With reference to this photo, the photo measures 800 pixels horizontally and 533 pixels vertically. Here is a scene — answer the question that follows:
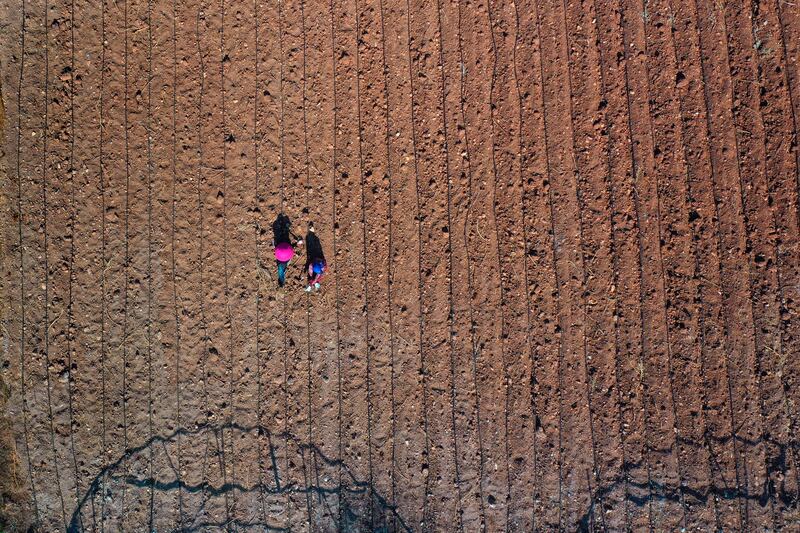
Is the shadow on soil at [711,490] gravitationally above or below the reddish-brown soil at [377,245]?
below

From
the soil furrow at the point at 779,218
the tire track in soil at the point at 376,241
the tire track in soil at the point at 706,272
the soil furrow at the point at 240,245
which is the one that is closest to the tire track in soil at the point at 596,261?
the tire track in soil at the point at 706,272

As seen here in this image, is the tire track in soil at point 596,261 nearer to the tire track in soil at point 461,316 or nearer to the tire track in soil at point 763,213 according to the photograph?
the tire track in soil at point 461,316

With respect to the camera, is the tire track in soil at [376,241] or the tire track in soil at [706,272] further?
the tire track in soil at [376,241]

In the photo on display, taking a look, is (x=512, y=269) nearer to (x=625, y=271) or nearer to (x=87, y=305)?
(x=625, y=271)

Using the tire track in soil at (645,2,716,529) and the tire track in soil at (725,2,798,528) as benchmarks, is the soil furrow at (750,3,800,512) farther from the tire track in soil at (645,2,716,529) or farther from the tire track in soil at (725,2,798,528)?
the tire track in soil at (645,2,716,529)

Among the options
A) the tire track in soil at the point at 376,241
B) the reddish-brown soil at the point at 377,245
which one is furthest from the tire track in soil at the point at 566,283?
the tire track in soil at the point at 376,241

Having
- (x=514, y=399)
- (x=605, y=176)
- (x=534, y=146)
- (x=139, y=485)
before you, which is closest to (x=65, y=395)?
(x=139, y=485)

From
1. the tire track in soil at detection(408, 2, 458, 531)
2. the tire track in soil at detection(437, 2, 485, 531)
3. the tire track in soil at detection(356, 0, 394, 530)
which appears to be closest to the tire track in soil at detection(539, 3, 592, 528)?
the tire track in soil at detection(437, 2, 485, 531)
